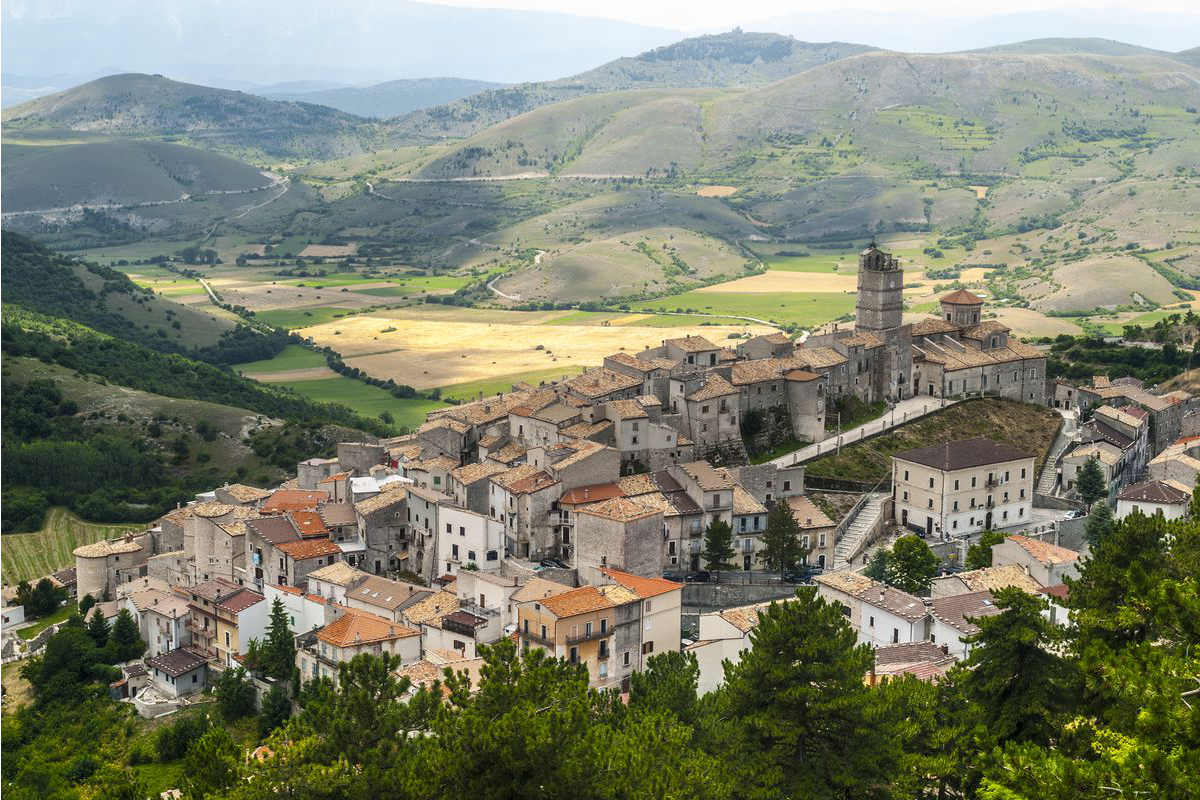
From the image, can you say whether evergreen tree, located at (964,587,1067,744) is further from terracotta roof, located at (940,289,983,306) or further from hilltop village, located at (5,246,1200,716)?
terracotta roof, located at (940,289,983,306)

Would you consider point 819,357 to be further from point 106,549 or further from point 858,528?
point 106,549

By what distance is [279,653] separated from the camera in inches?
2146

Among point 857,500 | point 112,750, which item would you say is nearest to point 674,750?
point 112,750

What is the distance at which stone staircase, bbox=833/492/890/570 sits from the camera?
6112 centimetres

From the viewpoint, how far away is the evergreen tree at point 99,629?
63312 millimetres

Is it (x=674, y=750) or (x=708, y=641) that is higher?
(x=674, y=750)

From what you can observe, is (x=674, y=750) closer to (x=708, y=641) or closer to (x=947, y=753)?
(x=947, y=753)

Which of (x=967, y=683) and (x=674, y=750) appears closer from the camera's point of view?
(x=674, y=750)

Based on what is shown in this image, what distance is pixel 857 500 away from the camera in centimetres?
6556

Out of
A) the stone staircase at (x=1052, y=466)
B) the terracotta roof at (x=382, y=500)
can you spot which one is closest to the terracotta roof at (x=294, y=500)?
the terracotta roof at (x=382, y=500)

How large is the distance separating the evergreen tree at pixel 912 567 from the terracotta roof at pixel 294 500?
26752 mm

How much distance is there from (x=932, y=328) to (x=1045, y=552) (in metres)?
29.8

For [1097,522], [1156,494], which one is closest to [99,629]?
[1097,522]

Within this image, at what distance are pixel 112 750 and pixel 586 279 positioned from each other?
142 meters
